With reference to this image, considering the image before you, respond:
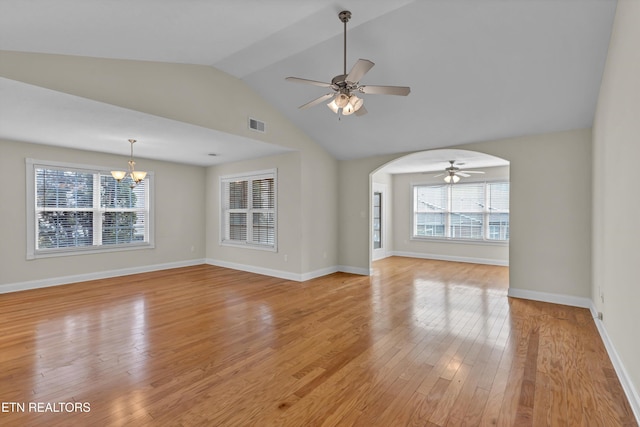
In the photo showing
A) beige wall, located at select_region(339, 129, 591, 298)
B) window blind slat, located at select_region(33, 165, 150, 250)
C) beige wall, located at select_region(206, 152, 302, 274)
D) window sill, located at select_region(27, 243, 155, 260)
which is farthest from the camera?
beige wall, located at select_region(206, 152, 302, 274)

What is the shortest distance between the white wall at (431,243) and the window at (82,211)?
6.69 metres

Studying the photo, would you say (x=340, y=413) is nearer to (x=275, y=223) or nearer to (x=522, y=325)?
(x=522, y=325)

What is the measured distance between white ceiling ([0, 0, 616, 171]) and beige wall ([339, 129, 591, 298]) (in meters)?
0.27

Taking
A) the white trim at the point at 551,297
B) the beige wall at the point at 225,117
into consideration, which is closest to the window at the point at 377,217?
the beige wall at the point at 225,117

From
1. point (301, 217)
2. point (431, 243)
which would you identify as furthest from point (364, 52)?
point (431, 243)

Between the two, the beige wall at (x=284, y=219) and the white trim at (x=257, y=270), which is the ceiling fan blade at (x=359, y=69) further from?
the white trim at (x=257, y=270)

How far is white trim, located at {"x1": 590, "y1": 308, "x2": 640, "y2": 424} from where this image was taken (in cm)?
196

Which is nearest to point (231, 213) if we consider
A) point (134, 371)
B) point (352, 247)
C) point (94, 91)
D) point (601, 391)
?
point (352, 247)

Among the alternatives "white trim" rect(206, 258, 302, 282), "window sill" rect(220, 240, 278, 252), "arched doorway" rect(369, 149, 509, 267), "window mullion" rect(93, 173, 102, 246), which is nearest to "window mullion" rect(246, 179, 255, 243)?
"window sill" rect(220, 240, 278, 252)

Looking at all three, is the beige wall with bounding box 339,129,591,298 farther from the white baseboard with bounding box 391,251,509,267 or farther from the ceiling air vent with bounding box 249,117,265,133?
the ceiling air vent with bounding box 249,117,265,133

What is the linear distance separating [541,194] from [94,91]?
593 cm

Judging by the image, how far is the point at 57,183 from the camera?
550 centimetres

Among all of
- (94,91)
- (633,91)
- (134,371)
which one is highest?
(94,91)

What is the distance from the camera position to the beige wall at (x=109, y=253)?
4926mm
